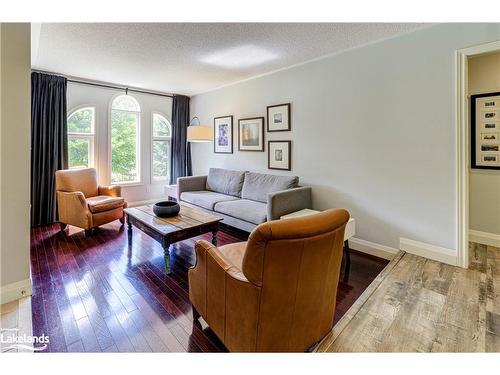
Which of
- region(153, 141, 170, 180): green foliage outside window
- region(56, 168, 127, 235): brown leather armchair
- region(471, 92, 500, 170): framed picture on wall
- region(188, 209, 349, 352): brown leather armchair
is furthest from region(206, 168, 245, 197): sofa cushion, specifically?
region(471, 92, 500, 170): framed picture on wall

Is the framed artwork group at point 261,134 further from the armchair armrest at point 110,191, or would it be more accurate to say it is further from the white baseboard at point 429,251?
the armchair armrest at point 110,191

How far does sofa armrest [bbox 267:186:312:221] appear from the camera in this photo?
9.78ft

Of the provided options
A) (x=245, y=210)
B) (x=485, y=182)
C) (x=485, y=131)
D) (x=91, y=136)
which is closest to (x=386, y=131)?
(x=485, y=131)

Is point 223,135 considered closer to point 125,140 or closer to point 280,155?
point 280,155

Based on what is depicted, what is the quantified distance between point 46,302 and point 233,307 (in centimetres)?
167

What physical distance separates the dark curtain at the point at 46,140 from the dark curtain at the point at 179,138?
197 centimetres

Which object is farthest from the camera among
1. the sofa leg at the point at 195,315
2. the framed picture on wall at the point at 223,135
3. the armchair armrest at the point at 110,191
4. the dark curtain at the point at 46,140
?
the framed picture on wall at the point at 223,135

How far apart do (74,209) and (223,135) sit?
2.77 meters

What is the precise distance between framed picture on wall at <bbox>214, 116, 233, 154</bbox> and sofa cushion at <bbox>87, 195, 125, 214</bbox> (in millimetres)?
2089

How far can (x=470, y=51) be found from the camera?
2.24 meters

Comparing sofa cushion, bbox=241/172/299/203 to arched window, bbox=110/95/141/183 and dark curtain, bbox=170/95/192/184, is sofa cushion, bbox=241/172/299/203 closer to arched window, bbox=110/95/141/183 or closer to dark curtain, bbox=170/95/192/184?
dark curtain, bbox=170/95/192/184

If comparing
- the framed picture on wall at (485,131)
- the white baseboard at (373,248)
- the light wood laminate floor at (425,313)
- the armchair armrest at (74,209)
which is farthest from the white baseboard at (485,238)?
the armchair armrest at (74,209)

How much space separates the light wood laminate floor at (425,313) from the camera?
1493mm
